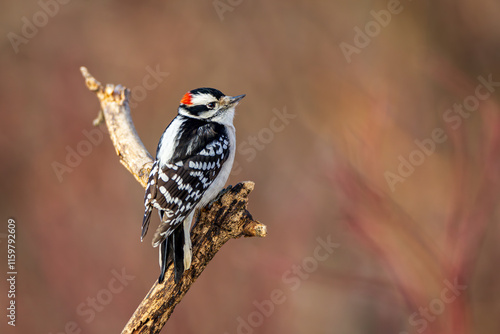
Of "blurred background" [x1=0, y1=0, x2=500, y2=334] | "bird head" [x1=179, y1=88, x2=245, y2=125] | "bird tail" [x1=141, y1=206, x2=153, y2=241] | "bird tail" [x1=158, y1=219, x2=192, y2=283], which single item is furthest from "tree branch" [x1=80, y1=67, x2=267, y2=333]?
"blurred background" [x1=0, y1=0, x2=500, y2=334]

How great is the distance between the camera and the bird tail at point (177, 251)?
3029mm

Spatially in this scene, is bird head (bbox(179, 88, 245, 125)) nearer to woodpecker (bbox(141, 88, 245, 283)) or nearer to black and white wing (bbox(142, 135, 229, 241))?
woodpecker (bbox(141, 88, 245, 283))

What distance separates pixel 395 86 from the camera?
6496 mm

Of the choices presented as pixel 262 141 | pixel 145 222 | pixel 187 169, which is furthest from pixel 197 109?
pixel 262 141

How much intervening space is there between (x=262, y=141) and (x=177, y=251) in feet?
11.4

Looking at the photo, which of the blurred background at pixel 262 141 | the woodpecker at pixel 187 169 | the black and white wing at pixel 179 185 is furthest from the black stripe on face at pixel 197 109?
the blurred background at pixel 262 141

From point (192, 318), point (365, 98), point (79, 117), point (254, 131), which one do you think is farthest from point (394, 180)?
point (79, 117)

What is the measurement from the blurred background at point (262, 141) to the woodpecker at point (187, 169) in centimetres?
162

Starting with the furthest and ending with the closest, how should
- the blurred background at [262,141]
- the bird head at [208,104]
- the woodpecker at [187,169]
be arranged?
the blurred background at [262,141] → the bird head at [208,104] → the woodpecker at [187,169]

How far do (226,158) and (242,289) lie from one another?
8.28 ft

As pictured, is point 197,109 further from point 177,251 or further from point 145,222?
point 177,251

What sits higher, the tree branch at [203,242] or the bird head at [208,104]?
the bird head at [208,104]

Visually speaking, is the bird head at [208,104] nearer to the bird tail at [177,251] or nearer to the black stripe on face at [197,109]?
the black stripe on face at [197,109]

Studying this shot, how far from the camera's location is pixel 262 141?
6.45 m
